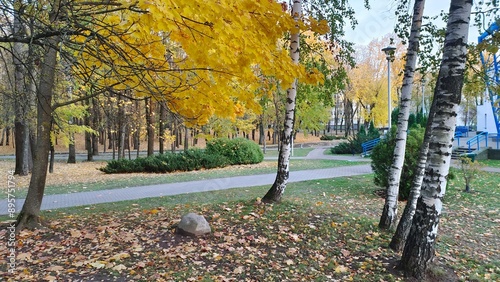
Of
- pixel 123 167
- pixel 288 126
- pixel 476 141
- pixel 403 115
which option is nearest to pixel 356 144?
pixel 476 141

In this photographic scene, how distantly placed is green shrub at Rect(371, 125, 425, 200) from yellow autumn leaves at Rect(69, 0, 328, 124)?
490cm

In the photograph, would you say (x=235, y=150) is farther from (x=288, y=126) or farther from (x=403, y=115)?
(x=403, y=115)

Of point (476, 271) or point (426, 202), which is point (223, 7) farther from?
point (476, 271)

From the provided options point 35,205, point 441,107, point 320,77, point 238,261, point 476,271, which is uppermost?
point 320,77

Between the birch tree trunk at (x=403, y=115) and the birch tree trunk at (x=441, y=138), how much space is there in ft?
5.25

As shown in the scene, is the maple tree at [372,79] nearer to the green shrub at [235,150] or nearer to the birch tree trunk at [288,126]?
the green shrub at [235,150]

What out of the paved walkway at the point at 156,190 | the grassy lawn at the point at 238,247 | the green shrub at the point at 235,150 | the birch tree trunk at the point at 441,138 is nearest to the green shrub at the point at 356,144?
the green shrub at the point at 235,150

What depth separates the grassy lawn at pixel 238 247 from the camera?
3820 millimetres

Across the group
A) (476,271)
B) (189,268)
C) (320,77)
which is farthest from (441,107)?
(189,268)

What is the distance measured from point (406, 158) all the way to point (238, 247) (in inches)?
250

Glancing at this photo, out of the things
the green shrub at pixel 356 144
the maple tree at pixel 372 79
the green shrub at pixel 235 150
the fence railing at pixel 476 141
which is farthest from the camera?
the maple tree at pixel 372 79

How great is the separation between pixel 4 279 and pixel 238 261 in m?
2.55

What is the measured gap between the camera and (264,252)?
14.5 feet

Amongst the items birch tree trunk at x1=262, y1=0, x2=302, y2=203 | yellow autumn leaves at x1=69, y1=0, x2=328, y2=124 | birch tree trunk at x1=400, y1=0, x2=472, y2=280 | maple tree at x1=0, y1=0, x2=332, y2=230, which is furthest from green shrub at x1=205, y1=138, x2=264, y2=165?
birch tree trunk at x1=400, y1=0, x2=472, y2=280
